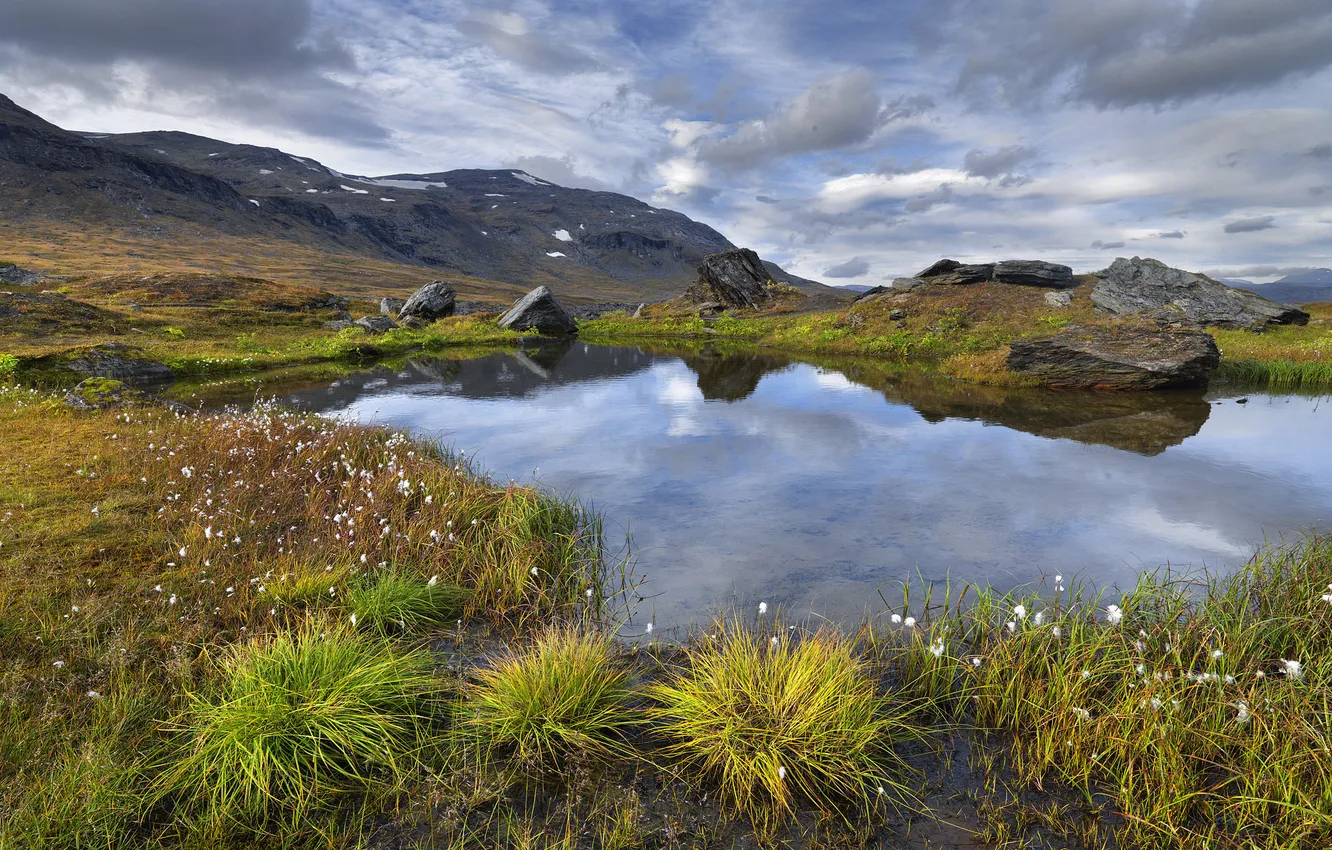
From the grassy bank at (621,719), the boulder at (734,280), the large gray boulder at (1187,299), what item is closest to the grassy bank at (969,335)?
the large gray boulder at (1187,299)

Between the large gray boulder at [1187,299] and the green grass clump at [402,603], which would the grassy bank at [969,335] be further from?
the green grass clump at [402,603]

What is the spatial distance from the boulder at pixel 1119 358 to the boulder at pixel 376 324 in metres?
40.5

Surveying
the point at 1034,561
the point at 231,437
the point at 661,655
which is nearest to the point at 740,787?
the point at 661,655

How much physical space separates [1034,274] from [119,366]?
48080mm

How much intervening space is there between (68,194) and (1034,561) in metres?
218

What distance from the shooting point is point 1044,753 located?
443cm

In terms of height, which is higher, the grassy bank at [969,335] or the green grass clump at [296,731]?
the grassy bank at [969,335]

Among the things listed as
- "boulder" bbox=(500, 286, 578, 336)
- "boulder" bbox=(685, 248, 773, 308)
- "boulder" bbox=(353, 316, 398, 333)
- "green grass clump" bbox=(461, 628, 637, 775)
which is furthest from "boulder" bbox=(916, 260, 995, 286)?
"green grass clump" bbox=(461, 628, 637, 775)

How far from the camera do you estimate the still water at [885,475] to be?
305 inches

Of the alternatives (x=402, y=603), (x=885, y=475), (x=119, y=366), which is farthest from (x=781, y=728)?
(x=119, y=366)

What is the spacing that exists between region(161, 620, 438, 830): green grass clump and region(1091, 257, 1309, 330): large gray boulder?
38.7 meters

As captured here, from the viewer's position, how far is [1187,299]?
33.9 meters

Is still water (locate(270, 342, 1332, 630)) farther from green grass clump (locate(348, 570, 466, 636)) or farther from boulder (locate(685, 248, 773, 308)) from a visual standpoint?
boulder (locate(685, 248, 773, 308))

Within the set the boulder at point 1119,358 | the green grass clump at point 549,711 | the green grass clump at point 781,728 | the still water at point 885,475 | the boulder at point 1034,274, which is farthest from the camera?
the boulder at point 1034,274
